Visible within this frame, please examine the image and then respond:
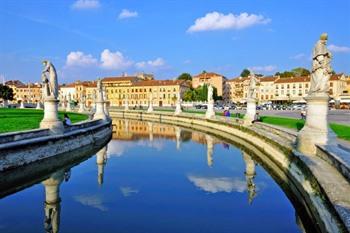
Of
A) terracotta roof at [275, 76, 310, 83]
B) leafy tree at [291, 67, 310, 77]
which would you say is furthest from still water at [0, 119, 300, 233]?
leafy tree at [291, 67, 310, 77]

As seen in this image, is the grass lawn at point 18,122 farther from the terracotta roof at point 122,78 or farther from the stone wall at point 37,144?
the terracotta roof at point 122,78

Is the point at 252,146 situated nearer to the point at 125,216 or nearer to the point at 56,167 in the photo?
the point at 56,167

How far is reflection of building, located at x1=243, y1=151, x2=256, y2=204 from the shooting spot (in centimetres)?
1141

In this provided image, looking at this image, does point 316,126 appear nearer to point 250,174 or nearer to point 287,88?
point 250,174

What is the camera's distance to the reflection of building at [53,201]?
27.9 feet

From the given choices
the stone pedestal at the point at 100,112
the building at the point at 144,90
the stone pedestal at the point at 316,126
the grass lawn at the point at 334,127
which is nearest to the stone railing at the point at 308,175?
the stone pedestal at the point at 316,126

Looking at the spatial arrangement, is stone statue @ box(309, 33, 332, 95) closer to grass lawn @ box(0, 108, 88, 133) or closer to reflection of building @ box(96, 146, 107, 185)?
reflection of building @ box(96, 146, 107, 185)

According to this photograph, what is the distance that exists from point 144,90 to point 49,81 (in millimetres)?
108418

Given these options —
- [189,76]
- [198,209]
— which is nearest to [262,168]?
[198,209]

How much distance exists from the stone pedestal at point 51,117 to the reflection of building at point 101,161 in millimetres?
2562

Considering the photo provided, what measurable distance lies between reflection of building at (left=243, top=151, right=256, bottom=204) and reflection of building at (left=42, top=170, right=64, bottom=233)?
18.8ft

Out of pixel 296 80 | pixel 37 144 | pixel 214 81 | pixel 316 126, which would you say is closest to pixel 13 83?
pixel 214 81

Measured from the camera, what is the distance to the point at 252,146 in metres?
22.5

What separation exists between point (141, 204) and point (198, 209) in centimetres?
174
